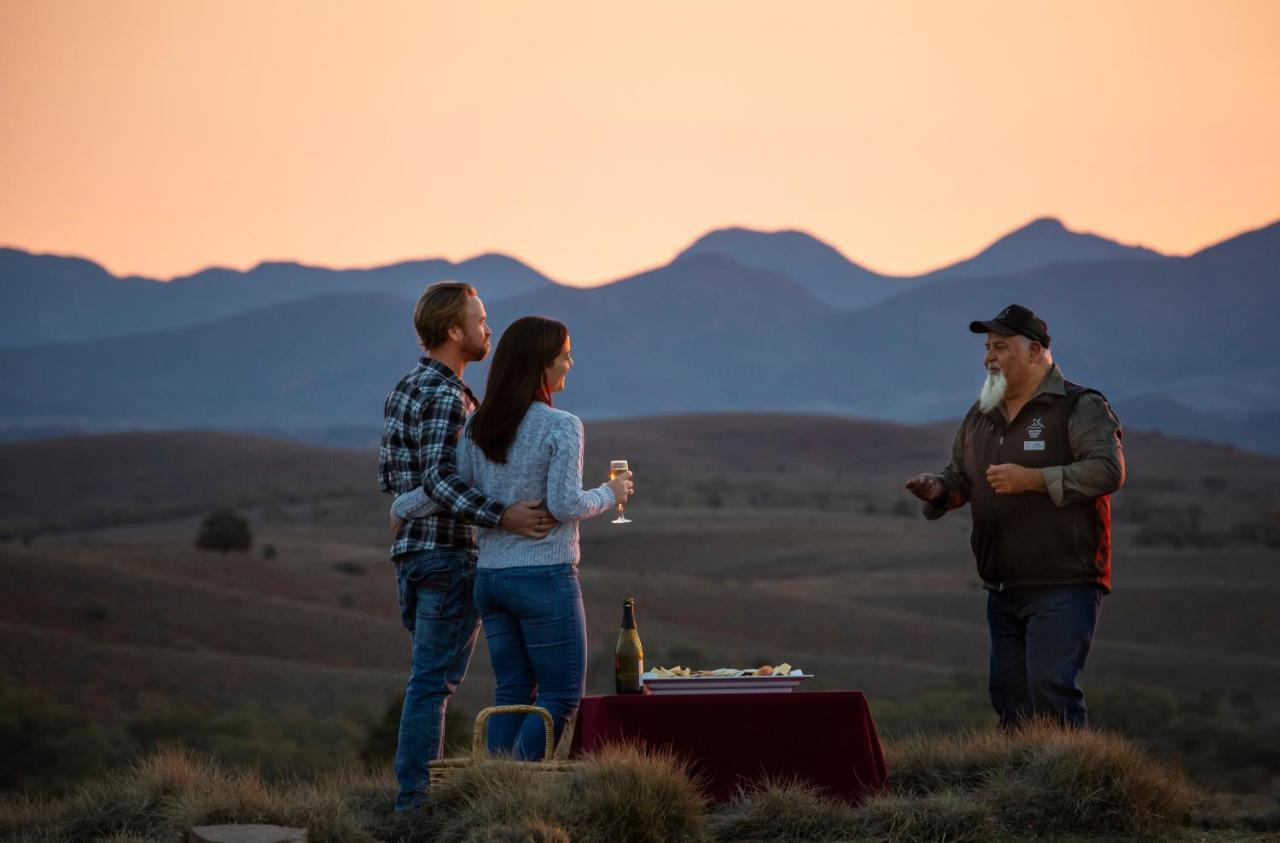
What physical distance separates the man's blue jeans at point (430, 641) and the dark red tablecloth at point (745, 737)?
574 mm

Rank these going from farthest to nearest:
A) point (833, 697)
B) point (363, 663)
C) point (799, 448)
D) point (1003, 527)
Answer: point (799, 448), point (363, 663), point (1003, 527), point (833, 697)

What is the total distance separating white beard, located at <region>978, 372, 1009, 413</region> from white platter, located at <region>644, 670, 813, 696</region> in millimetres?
1492

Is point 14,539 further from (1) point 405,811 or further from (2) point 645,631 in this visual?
(1) point 405,811

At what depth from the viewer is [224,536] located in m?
40.0

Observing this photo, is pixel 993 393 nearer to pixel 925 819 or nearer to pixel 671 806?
pixel 925 819

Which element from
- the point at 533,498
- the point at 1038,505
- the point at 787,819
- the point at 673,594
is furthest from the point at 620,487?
the point at 673,594

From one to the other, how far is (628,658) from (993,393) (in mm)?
2016

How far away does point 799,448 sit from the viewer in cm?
10238

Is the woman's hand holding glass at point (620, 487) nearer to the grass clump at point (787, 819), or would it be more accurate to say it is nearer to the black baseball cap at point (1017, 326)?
the grass clump at point (787, 819)

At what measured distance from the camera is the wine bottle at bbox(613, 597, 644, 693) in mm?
6562

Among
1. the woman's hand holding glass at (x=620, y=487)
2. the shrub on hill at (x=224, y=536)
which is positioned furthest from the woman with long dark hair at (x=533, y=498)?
the shrub on hill at (x=224, y=536)

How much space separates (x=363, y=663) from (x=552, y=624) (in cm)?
2461

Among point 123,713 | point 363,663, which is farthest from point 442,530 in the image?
point 363,663

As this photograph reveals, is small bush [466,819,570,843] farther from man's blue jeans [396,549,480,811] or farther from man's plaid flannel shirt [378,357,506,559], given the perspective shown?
man's plaid flannel shirt [378,357,506,559]
